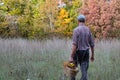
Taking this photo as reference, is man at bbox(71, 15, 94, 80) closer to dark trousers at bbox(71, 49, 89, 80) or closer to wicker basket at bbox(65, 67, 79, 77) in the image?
dark trousers at bbox(71, 49, 89, 80)

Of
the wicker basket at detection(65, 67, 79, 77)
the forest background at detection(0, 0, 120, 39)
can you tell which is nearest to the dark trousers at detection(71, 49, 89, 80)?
the wicker basket at detection(65, 67, 79, 77)

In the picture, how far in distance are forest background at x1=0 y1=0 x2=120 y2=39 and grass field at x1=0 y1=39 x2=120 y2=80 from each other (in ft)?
26.5

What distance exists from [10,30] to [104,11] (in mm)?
7213

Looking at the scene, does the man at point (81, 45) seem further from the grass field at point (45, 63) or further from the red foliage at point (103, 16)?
the red foliage at point (103, 16)

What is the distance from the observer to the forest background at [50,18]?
76.0 ft

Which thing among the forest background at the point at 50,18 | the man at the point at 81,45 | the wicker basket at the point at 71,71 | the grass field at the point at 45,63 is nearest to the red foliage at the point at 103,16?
the forest background at the point at 50,18

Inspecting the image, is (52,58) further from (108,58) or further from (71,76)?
(71,76)

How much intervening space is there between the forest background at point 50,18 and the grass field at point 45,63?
318 inches

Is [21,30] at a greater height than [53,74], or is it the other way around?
[53,74]

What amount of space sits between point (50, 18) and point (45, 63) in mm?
14532

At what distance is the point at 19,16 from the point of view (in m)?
23.6

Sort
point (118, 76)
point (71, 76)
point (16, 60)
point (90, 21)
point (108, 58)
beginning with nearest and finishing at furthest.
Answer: point (71, 76) → point (118, 76) → point (16, 60) → point (108, 58) → point (90, 21)

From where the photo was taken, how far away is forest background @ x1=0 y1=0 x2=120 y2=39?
76.0ft

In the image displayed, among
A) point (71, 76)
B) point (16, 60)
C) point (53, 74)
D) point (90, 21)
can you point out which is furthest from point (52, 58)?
point (90, 21)
